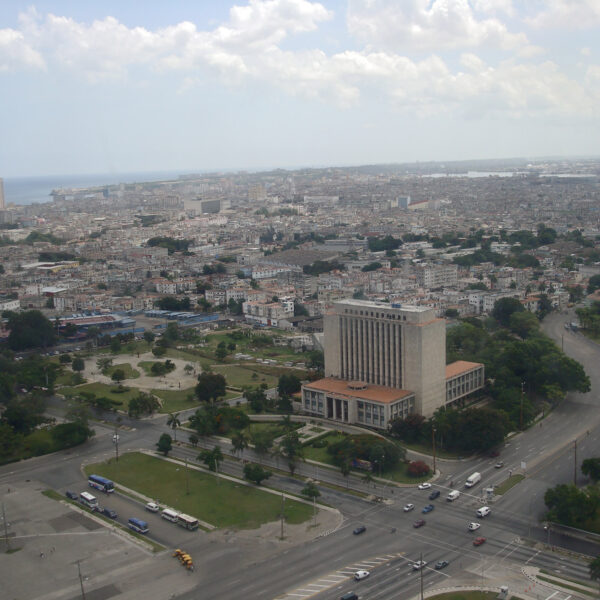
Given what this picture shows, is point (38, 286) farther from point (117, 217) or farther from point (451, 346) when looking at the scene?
point (117, 217)

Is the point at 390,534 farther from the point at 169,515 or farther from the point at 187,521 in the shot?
the point at 169,515

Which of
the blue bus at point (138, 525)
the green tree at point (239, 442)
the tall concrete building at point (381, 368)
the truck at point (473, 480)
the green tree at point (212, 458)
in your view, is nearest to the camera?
the blue bus at point (138, 525)

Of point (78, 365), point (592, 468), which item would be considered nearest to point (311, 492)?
point (592, 468)

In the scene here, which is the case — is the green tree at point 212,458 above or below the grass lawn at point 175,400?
above

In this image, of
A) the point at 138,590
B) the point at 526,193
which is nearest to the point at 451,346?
the point at 138,590

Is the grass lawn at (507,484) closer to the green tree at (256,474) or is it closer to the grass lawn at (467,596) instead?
the grass lawn at (467,596)

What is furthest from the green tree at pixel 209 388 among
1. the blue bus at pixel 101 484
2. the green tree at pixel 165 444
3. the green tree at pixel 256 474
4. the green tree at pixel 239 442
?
the green tree at pixel 256 474

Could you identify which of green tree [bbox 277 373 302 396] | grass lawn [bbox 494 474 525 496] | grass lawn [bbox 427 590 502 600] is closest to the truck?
grass lawn [bbox 494 474 525 496]
